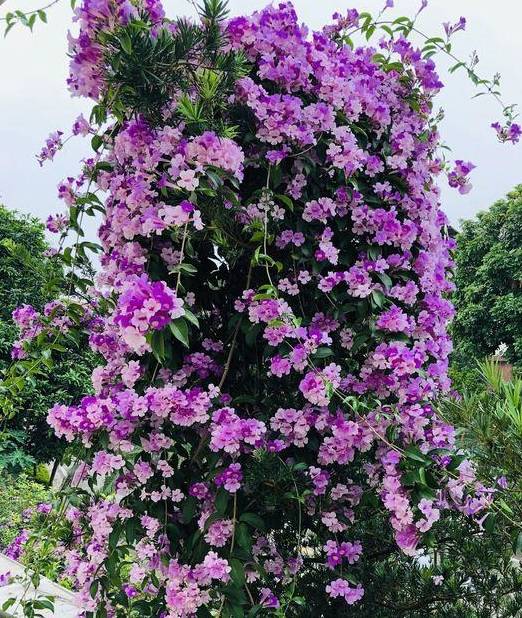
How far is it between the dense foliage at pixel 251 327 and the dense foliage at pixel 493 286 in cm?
797

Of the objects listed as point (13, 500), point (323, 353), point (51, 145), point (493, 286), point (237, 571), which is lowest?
point (13, 500)

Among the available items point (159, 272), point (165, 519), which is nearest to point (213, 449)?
point (165, 519)

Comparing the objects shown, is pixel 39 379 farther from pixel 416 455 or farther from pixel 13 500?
pixel 416 455

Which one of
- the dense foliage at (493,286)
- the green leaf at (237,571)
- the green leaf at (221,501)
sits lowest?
the green leaf at (237,571)

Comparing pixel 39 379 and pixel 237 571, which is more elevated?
pixel 39 379

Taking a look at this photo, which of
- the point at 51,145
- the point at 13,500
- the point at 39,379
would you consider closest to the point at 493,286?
the point at 39,379

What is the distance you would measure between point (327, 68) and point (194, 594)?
3.38ft

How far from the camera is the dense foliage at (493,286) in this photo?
8.64 metres

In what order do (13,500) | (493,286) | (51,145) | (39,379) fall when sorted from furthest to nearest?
(493,286), (39,379), (13,500), (51,145)

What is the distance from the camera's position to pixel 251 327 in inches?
41.5

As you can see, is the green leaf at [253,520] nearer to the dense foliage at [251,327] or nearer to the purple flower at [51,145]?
the dense foliage at [251,327]

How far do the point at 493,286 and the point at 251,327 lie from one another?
887 centimetres

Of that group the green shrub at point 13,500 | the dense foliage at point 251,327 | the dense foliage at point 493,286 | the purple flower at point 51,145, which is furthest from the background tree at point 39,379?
the dense foliage at point 493,286

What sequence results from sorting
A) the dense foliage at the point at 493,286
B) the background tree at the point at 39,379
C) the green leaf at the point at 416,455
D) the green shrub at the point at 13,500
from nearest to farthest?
the green leaf at the point at 416,455, the green shrub at the point at 13,500, the background tree at the point at 39,379, the dense foliage at the point at 493,286
